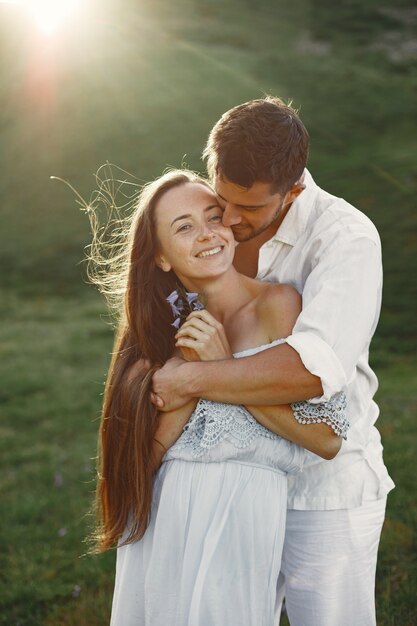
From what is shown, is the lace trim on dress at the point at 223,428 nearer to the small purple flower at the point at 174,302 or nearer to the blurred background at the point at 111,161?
the small purple flower at the point at 174,302

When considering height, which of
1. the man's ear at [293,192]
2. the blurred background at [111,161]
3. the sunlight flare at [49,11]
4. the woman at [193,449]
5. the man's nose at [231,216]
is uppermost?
the man's ear at [293,192]

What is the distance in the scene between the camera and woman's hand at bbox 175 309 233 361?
318 cm

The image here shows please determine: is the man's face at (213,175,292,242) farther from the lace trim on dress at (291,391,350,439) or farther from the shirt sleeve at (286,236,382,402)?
the lace trim on dress at (291,391,350,439)

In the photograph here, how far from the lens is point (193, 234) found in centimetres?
341

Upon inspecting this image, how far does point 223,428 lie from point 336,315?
592mm

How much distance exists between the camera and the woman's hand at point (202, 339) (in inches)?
125

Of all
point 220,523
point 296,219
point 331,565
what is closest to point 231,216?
point 296,219

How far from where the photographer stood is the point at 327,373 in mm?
2906

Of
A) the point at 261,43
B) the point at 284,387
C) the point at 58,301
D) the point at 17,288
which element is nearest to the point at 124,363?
the point at 284,387

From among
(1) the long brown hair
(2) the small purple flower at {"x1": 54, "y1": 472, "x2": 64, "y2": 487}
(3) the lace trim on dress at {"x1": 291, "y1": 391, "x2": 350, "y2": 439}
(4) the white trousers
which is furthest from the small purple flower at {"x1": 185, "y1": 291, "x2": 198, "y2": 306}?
(2) the small purple flower at {"x1": 54, "y1": 472, "x2": 64, "y2": 487}

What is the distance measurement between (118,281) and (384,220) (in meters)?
11.8

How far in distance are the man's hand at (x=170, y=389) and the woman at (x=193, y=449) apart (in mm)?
44

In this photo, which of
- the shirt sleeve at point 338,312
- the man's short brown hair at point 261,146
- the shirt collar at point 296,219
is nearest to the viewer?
the shirt sleeve at point 338,312

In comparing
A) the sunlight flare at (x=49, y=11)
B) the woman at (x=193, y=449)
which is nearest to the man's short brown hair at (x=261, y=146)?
the woman at (x=193, y=449)
